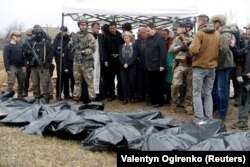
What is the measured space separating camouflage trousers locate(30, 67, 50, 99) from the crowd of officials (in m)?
0.02

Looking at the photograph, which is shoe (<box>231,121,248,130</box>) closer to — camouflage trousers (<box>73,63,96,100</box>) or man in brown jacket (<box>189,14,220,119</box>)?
man in brown jacket (<box>189,14,220,119</box>)

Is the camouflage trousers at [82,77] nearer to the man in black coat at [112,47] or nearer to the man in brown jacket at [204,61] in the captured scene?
the man in black coat at [112,47]

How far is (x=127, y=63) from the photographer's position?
10312mm

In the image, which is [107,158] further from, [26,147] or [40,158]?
[26,147]

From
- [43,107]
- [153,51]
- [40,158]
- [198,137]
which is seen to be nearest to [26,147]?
[40,158]

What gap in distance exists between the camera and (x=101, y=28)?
11.2m

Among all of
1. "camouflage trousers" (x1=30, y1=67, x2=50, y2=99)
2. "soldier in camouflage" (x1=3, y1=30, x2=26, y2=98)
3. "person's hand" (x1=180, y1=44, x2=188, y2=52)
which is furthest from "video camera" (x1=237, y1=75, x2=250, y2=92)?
"soldier in camouflage" (x1=3, y1=30, x2=26, y2=98)

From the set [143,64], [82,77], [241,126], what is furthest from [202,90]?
[82,77]

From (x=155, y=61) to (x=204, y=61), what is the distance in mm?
2225

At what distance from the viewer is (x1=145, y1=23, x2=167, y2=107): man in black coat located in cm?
976

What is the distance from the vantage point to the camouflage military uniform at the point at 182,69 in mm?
8688

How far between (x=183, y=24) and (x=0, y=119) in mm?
3838

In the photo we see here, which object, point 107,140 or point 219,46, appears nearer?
point 107,140

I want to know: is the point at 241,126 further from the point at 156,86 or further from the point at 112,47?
the point at 112,47
